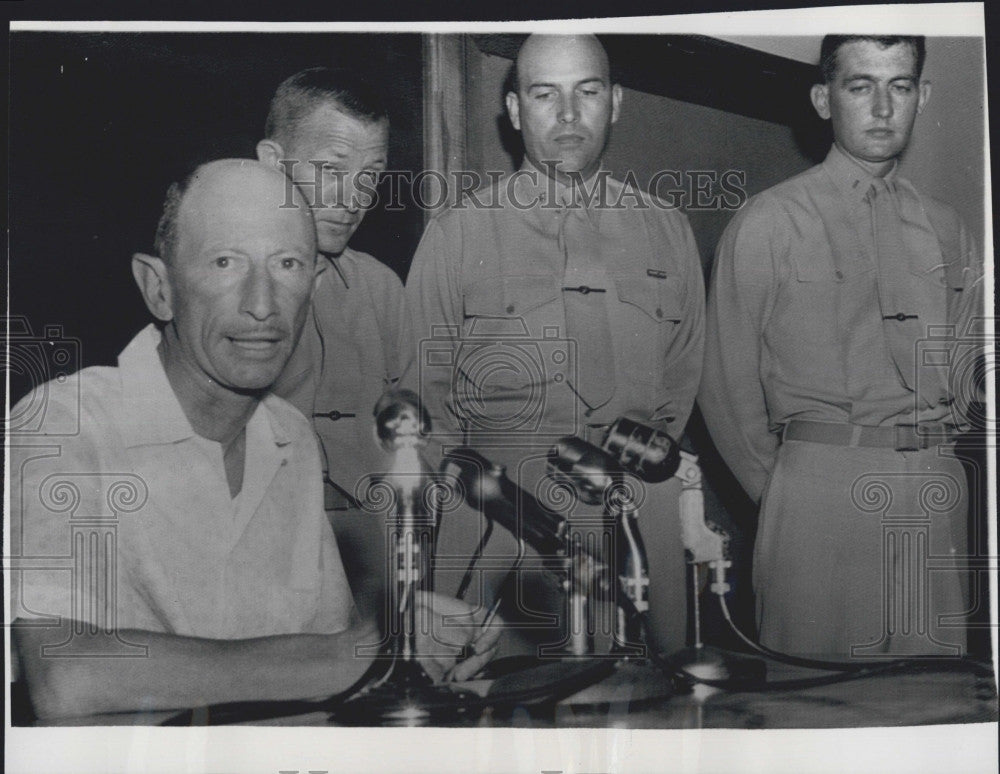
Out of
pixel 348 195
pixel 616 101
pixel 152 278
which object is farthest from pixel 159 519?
pixel 616 101

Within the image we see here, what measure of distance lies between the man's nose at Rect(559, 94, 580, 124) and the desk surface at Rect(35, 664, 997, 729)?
5.04 feet

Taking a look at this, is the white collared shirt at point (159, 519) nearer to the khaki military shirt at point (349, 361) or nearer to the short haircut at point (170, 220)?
the khaki military shirt at point (349, 361)

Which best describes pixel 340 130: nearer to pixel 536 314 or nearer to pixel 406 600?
pixel 536 314

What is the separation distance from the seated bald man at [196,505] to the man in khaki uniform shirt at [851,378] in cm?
93

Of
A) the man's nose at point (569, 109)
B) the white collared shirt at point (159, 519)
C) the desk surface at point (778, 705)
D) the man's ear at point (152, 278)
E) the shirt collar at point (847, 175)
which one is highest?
the man's nose at point (569, 109)

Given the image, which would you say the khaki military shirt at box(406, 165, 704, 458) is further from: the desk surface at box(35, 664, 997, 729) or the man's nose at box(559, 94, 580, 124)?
the desk surface at box(35, 664, 997, 729)

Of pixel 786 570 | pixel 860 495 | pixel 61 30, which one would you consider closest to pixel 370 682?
pixel 786 570

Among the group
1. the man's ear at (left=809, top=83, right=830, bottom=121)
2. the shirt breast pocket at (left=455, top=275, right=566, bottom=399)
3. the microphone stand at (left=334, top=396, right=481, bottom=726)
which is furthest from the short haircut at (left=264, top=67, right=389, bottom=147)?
the man's ear at (left=809, top=83, right=830, bottom=121)

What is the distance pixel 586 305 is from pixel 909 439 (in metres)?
0.98

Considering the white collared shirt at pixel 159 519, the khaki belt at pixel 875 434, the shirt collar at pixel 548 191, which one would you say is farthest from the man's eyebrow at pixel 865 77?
the white collared shirt at pixel 159 519

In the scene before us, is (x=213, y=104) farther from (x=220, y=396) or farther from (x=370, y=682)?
(x=370, y=682)

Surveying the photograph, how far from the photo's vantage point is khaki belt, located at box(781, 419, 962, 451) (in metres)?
3.18

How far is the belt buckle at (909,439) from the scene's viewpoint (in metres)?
3.19

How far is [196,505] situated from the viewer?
124 inches
